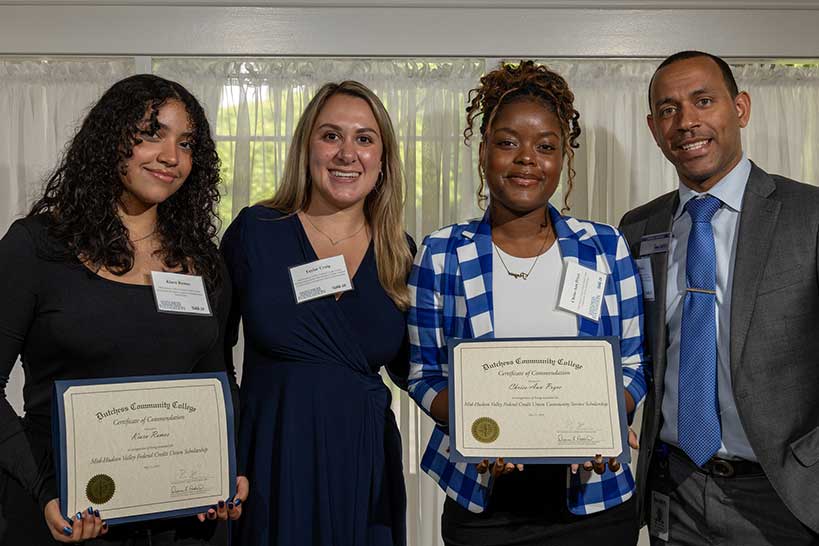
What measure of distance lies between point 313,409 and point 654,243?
1116mm

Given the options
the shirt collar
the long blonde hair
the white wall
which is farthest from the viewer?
the white wall

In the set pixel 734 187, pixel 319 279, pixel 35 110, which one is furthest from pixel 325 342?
pixel 35 110

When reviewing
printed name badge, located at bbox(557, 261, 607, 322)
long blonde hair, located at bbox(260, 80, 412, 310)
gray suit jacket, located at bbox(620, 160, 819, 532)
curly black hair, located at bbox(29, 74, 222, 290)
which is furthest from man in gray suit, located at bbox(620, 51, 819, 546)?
curly black hair, located at bbox(29, 74, 222, 290)

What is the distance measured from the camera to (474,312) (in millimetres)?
2154

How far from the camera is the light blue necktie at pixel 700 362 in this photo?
7.03 ft

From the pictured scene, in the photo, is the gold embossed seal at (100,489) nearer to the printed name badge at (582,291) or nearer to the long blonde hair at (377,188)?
the long blonde hair at (377,188)

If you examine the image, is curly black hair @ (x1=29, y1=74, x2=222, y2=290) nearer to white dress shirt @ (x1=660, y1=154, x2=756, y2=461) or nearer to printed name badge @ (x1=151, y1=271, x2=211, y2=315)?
printed name badge @ (x1=151, y1=271, x2=211, y2=315)

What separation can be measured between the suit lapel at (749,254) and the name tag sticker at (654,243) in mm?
229

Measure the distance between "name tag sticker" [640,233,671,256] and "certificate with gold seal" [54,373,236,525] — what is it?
1292 millimetres

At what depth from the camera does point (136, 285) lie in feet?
6.59

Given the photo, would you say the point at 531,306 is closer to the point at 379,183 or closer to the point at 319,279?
the point at 319,279

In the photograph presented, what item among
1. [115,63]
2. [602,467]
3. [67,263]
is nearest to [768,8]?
[602,467]

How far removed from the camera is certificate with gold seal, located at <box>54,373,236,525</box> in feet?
5.85

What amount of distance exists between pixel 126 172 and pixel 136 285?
0.29 meters
